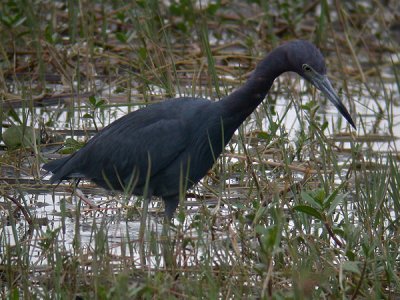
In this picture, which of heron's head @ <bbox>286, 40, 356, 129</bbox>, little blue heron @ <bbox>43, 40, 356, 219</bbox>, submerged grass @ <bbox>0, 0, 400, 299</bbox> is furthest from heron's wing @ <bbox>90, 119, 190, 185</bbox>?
heron's head @ <bbox>286, 40, 356, 129</bbox>

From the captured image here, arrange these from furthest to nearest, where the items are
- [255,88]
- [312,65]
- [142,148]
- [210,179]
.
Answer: [210,179], [142,148], [255,88], [312,65]

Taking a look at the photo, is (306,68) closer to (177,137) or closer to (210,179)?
(177,137)

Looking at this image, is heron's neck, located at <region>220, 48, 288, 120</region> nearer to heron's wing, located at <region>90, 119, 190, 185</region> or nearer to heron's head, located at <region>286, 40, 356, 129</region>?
heron's head, located at <region>286, 40, 356, 129</region>

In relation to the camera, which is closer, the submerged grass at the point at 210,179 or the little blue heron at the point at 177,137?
the submerged grass at the point at 210,179

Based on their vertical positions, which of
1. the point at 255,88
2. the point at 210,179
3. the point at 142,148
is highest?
the point at 255,88

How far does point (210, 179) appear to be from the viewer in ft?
18.2

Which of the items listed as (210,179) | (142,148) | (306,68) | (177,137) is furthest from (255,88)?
(210,179)

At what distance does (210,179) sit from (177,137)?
847 millimetres

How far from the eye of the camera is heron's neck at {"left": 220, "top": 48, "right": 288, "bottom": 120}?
4602 mm

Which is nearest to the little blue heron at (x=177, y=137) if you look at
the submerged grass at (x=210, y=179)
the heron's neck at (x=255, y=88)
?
the heron's neck at (x=255, y=88)

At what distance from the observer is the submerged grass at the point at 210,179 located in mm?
3742

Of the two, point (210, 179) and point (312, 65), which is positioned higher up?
point (312, 65)

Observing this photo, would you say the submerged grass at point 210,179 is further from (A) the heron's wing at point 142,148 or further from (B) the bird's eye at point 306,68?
(B) the bird's eye at point 306,68

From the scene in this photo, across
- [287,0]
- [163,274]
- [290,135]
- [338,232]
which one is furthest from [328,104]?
[163,274]
